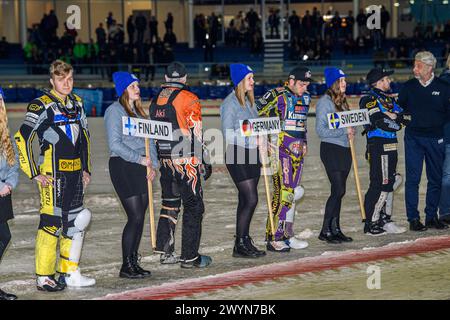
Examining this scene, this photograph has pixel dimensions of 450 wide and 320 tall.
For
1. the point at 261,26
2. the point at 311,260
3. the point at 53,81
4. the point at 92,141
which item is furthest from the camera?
the point at 261,26

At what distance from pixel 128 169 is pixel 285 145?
6.58 ft

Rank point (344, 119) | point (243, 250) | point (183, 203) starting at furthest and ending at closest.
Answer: point (344, 119) → point (243, 250) → point (183, 203)

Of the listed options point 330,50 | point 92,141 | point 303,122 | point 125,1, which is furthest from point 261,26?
point 303,122

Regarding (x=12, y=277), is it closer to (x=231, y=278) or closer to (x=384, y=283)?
(x=231, y=278)

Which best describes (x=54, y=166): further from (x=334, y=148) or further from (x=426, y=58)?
(x=426, y=58)

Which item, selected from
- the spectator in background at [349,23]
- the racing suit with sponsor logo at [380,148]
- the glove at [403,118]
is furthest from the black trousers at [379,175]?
the spectator in background at [349,23]

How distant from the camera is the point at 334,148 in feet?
33.1

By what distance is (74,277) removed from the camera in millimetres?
8305

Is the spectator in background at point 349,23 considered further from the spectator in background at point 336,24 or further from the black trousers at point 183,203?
the black trousers at point 183,203

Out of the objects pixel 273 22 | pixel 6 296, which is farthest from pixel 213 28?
pixel 6 296

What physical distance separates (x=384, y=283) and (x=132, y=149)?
2538 mm

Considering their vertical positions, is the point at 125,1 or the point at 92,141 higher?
the point at 125,1

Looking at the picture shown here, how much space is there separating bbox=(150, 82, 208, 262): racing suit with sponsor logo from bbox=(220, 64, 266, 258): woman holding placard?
42cm

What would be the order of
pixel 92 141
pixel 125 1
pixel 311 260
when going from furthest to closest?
1. pixel 125 1
2. pixel 92 141
3. pixel 311 260
